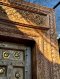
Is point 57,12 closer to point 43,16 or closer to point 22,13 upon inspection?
point 43,16

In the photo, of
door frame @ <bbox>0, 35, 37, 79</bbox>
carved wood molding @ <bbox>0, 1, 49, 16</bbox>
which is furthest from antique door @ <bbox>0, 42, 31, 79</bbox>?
carved wood molding @ <bbox>0, 1, 49, 16</bbox>

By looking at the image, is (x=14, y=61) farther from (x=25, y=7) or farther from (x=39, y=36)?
(x=25, y=7)

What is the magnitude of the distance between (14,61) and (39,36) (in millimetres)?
725

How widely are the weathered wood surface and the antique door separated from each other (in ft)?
0.52

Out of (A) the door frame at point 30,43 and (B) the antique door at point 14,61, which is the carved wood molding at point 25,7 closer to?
(A) the door frame at point 30,43

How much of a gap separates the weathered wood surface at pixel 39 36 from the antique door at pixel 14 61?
0.16 m

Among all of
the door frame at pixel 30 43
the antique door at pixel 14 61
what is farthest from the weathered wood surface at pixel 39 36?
the antique door at pixel 14 61

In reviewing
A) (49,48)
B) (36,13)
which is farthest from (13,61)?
(36,13)

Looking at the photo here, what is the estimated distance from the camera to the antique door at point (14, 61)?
4.74m

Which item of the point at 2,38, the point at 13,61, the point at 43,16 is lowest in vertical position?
the point at 13,61

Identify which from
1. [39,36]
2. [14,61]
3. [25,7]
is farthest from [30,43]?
[25,7]

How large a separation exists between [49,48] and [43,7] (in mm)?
898

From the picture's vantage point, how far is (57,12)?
5758 millimetres

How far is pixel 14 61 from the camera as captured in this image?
4.85 m
